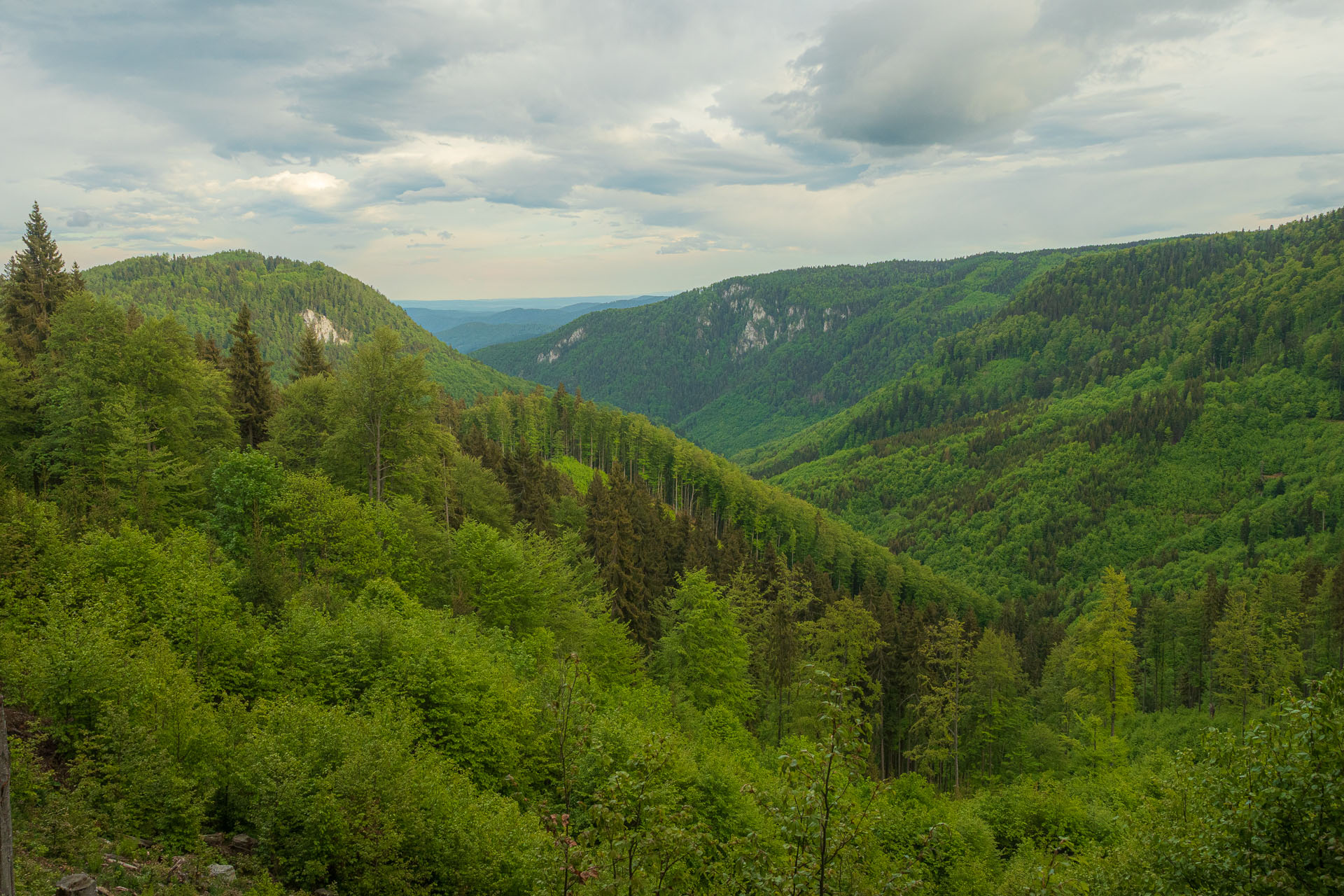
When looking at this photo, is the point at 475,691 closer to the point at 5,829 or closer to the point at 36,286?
the point at 5,829

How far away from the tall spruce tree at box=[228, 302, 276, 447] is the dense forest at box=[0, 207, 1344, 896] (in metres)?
0.24

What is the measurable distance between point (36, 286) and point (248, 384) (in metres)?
13.4

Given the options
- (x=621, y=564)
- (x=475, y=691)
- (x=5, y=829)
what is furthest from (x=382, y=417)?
(x=5, y=829)

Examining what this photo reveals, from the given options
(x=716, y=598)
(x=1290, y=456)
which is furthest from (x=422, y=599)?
(x=1290, y=456)

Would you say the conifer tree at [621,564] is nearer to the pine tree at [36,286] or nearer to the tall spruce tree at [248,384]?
the tall spruce tree at [248,384]

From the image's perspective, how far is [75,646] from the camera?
14.8 meters

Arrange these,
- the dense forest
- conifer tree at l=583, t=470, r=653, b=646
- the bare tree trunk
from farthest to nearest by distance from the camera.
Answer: conifer tree at l=583, t=470, r=653, b=646, the dense forest, the bare tree trunk

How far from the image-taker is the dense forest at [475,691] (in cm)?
1124

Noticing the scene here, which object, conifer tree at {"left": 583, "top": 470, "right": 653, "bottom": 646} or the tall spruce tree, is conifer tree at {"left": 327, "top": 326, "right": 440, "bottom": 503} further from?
conifer tree at {"left": 583, "top": 470, "right": 653, "bottom": 646}

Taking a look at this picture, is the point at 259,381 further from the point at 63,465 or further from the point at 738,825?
the point at 738,825

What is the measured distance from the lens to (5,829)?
303 inches

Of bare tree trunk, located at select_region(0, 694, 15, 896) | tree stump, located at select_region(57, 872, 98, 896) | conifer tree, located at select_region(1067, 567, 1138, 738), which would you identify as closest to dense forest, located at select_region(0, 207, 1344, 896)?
tree stump, located at select_region(57, 872, 98, 896)

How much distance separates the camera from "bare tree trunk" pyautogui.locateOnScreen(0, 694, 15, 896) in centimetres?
745

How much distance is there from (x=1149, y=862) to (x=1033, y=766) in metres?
43.0
